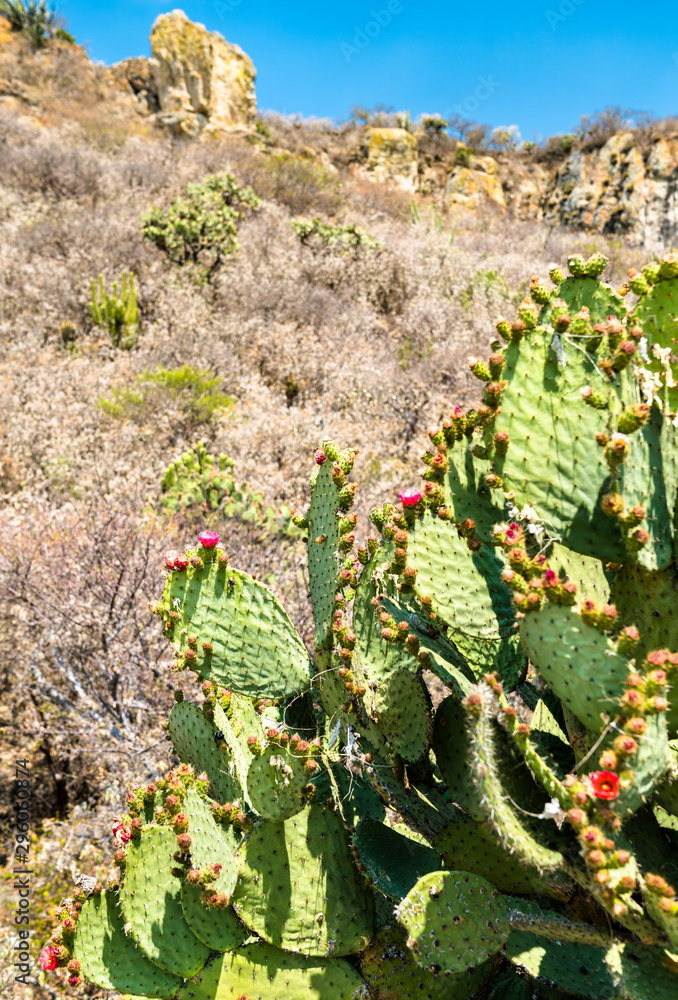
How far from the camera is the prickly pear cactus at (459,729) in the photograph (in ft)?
3.78

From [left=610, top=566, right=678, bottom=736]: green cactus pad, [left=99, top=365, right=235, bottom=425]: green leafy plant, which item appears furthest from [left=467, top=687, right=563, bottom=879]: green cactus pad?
[left=99, top=365, right=235, bottom=425]: green leafy plant

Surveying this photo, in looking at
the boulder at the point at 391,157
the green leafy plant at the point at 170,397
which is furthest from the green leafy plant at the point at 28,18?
the green leafy plant at the point at 170,397

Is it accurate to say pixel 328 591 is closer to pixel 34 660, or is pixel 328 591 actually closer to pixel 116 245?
pixel 34 660

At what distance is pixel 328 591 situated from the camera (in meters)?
1.64

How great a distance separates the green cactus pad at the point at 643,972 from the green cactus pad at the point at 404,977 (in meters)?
0.45

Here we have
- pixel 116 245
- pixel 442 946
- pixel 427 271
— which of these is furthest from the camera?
pixel 427 271

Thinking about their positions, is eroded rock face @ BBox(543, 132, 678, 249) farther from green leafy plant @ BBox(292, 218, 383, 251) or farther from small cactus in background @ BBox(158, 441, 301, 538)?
small cactus in background @ BBox(158, 441, 301, 538)

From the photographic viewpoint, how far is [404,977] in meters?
1.49

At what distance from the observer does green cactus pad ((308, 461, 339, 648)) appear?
1.62m

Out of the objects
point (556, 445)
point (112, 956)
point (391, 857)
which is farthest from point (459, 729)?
point (112, 956)

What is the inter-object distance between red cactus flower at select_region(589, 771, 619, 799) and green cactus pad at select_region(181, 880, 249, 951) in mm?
1033

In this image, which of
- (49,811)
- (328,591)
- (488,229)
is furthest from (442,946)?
(488,229)

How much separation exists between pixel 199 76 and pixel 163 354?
60.2 feet

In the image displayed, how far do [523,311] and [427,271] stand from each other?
11.2 metres
